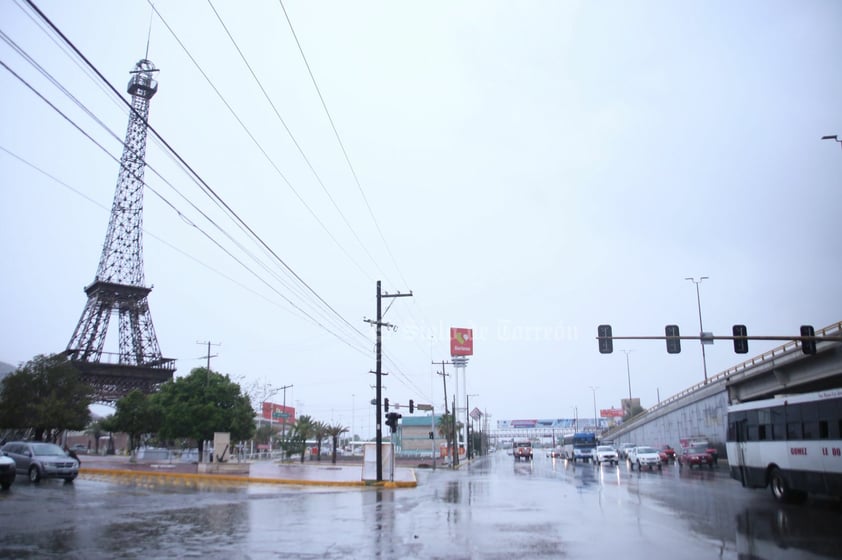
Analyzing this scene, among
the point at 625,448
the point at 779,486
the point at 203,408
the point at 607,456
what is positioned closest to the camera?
the point at 779,486

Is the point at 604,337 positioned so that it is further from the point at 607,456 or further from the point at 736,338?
the point at 607,456

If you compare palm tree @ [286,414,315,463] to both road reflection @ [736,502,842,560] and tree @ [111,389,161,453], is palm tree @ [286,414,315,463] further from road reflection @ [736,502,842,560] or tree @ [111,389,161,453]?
road reflection @ [736,502,842,560]

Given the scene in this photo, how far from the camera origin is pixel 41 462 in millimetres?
26172

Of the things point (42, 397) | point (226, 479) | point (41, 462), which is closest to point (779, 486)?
point (226, 479)

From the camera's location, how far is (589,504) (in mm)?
18484

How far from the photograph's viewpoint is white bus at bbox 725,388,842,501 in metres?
16.5

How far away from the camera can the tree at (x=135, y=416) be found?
59.4m

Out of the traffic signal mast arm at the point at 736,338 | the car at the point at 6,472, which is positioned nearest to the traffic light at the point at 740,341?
the traffic signal mast arm at the point at 736,338

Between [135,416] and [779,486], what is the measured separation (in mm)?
57368

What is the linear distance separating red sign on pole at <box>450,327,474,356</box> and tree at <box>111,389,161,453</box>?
47.4 m

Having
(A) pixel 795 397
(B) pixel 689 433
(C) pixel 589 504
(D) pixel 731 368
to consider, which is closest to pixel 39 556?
(C) pixel 589 504

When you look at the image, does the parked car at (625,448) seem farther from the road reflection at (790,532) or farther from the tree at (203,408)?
the road reflection at (790,532)

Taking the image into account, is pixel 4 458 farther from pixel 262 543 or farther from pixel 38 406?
pixel 38 406

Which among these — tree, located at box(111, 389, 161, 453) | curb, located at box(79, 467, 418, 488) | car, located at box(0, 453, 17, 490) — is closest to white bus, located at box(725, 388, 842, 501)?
curb, located at box(79, 467, 418, 488)
